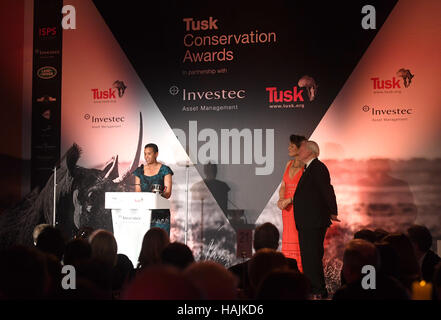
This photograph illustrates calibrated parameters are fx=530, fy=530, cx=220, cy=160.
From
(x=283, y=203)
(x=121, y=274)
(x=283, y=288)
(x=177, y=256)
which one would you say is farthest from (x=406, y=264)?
(x=283, y=203)

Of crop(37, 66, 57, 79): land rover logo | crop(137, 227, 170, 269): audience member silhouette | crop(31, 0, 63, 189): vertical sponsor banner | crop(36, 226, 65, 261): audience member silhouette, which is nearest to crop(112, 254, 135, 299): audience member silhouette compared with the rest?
crop(137, 227, 170, 269): audience member silhouette

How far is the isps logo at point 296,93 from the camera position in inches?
289

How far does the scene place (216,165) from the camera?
7.59 meters

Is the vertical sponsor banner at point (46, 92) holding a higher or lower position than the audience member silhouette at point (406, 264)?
higher

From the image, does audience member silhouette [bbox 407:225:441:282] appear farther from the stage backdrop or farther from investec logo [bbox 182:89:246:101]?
investec logo [bbox 182:89:246:101]

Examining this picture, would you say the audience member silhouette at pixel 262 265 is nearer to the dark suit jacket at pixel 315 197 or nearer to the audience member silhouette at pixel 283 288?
the audience member silhouette at pixel 283 288

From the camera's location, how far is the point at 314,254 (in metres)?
6.39

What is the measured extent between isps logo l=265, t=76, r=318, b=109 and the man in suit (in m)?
1.21

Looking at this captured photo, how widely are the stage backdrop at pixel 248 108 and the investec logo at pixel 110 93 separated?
19 millimetres

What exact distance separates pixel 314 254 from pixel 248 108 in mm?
2337

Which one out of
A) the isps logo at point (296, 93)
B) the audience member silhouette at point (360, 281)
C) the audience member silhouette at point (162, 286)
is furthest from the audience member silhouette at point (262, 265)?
the isps logo at point (296, 93)

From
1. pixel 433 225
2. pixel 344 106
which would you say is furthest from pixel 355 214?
pixel 344 106

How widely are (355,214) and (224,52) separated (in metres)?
2.95
